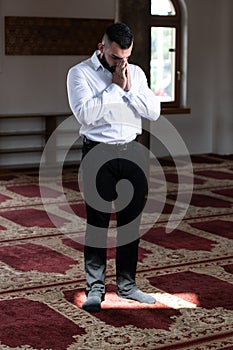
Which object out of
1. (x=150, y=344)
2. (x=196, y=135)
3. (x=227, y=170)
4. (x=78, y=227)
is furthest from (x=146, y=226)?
(x=196, y=135)

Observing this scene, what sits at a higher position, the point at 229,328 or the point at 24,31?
the point at 24,31

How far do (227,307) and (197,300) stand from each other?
230 millimetres

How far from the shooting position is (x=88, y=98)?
4430mm

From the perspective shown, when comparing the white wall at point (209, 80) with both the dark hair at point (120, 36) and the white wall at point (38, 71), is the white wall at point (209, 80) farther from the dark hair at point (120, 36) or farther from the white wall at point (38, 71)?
the dark hair at point (120, 36)

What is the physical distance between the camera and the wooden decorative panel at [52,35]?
35.1 feet

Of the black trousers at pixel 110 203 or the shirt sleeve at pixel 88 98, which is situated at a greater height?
the shirt sleeve at pixel 88 98

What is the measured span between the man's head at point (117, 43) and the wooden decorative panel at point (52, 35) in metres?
6.44

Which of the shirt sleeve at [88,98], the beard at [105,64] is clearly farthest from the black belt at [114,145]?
the beard at [105,64]

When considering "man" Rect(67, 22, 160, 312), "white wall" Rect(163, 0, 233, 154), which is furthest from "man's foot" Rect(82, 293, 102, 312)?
"white wall" Rect(163, 0, 233, 154)

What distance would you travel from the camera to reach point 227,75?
12.6 meters

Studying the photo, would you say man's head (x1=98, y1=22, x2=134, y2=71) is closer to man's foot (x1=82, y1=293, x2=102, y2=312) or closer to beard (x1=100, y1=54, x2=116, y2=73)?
beard (x1=100, y1=54, x2=116, y2=73)

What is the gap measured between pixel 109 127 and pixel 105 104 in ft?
0.51

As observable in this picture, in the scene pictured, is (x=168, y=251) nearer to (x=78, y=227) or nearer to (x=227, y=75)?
(x=78, y=227)

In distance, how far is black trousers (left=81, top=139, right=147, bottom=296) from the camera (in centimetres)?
450
